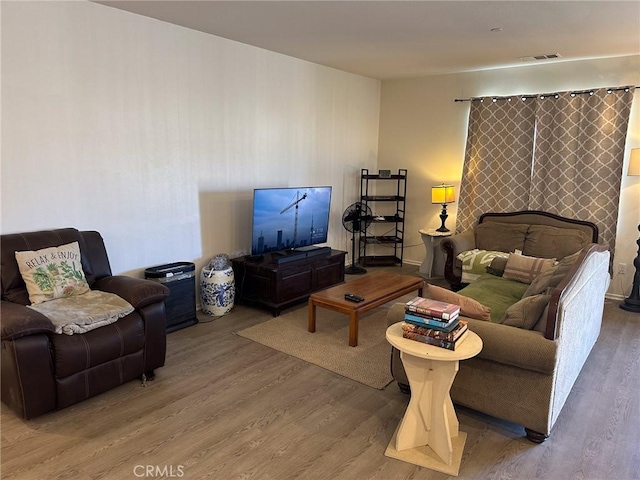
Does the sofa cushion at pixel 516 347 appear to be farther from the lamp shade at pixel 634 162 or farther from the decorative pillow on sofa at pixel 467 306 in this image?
the lamp shade at pixel 634 162

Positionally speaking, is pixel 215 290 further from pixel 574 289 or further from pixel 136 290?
pixel 574 289

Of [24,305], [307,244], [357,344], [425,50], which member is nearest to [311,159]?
[307,244]

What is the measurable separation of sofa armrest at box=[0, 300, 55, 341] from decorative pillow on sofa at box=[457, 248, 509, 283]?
12.4 ft

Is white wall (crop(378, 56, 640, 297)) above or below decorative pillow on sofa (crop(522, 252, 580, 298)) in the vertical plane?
above

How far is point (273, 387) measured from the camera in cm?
296

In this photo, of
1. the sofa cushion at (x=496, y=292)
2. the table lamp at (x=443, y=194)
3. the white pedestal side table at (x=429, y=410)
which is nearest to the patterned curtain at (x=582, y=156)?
the table lamp at (x=443, y=194)

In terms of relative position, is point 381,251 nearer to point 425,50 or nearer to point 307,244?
point 307,244

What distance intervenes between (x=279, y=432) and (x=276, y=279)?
185cm

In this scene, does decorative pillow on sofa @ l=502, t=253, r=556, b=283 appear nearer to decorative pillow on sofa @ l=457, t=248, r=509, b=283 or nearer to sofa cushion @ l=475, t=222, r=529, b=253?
decorative pillow on sofa @ l=457, t=248, r=509, b=283

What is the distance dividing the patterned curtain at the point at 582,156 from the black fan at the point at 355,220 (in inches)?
78.0

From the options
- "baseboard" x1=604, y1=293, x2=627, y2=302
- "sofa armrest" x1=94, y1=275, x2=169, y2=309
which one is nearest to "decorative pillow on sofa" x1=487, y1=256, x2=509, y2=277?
"baseboard" x1=604, y1=293, x2=627, y2=302

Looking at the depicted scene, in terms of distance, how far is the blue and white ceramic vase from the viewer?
4141 millimetres

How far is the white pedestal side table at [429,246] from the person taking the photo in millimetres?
5617
